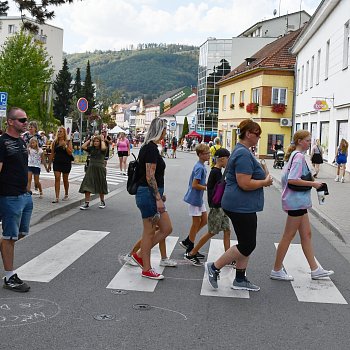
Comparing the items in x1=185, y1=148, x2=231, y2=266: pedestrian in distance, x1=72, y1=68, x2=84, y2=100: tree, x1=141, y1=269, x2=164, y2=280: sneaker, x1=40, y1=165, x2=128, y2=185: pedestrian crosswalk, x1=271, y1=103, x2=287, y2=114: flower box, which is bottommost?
x1=40, y1=165, x2=128, y2=185: pedestrian crosswalk

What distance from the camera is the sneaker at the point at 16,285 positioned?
5.75 metres

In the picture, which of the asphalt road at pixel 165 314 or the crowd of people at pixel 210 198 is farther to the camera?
the crowd of people at pixel 210 198

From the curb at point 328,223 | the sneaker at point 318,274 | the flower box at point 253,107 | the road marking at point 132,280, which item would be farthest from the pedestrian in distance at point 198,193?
the flower box at point 253,107

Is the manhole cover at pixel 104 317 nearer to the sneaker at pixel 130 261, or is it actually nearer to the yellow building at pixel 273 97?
the sneaker at pixel 130 261

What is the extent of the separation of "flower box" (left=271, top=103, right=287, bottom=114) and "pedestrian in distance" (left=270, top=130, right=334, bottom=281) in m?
37.0

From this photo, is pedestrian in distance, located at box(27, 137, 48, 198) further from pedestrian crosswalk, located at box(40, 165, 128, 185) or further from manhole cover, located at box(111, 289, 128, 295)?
manhole cover, located at box(111, 289, 128, 295)

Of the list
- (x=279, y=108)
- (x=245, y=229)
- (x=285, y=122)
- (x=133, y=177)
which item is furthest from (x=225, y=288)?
(x=279, y=108)

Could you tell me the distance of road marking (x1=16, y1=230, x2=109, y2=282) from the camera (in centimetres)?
651

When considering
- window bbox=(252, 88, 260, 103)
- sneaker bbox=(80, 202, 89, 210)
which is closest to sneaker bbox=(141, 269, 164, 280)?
sneaker bbox=(80, 202, 89, 210)

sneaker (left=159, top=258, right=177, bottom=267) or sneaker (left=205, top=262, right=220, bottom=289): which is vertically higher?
sneaker (left=205, top=262, right=220, bottom=289)

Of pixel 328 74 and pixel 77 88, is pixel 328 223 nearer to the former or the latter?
pixel 328 74

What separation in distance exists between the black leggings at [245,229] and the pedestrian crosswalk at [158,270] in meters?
0.54

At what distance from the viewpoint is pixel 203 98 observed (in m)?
71.1

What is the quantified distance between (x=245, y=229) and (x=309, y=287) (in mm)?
1241
